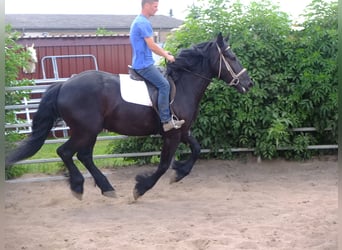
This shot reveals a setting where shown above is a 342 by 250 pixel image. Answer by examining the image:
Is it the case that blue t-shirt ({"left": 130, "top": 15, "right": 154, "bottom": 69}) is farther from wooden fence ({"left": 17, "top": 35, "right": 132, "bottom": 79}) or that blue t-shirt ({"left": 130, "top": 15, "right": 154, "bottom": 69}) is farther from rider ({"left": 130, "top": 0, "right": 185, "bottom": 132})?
wooden fence ({"left": 17, "top": 35, "right": 132, "bottom": 79})

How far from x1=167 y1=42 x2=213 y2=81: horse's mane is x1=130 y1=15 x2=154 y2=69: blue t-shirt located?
457mm

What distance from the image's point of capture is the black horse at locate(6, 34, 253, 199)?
19.9 ft

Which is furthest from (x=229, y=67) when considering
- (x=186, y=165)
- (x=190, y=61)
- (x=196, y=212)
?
(x=196, y=212)

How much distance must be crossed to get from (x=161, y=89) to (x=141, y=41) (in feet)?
2.05

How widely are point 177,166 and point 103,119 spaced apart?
1.25 metres

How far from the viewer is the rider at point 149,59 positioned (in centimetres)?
605

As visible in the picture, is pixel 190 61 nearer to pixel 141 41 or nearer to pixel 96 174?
pixel 141 41

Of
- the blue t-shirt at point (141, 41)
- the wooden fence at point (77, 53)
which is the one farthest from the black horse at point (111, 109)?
the wooden fence at point (77, 53)

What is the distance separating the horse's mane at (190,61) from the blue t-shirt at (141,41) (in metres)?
0.46

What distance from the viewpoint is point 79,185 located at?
244 inches

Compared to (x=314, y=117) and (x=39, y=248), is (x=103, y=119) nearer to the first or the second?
(x=39, y=248)

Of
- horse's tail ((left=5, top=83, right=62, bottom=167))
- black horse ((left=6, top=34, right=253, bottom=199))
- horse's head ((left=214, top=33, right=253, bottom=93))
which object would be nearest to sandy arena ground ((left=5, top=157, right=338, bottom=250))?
black horse ((left=6, top=34, right=253, bottom=199))

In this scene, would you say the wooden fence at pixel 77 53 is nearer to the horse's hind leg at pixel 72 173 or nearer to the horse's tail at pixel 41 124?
the horse's tail at pixel 41 124

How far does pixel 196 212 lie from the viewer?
19.2 ft
